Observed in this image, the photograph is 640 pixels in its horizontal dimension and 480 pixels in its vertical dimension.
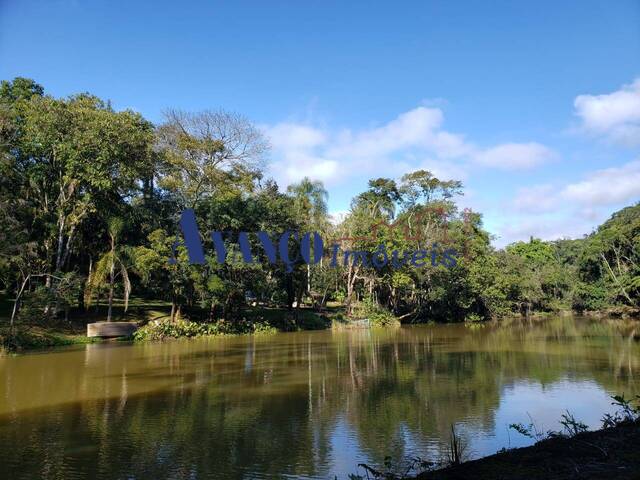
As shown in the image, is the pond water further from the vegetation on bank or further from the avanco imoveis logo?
the avanco imoveis logo

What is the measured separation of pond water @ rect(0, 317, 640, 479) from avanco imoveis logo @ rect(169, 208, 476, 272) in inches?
390

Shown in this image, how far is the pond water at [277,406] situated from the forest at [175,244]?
23.0ft

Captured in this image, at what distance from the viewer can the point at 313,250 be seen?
34.5 metres

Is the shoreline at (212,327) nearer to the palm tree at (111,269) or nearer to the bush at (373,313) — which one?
the bush at (373,313)

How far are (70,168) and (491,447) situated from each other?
23537 mm

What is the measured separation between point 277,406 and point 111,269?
57.9 ft

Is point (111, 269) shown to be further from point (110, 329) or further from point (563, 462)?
point (563, 462)

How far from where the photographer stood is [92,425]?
30.0 ft

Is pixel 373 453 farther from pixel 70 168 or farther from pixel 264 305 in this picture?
pixel 264 305

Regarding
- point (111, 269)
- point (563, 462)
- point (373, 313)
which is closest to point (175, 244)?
A: point (111, 269)

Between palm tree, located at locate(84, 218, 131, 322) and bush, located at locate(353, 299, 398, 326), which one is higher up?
palm tree, located at locate(84, 218, 131, 322)

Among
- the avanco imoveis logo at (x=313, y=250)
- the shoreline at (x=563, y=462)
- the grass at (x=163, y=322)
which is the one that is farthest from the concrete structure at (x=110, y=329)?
the shoreline at (x=563, y=462)

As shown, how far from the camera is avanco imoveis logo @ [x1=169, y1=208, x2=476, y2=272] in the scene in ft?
94.4

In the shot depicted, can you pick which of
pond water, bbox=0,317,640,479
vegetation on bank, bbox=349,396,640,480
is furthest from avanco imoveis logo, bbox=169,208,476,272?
vegetation on bank, bbox=349,396,640,480
